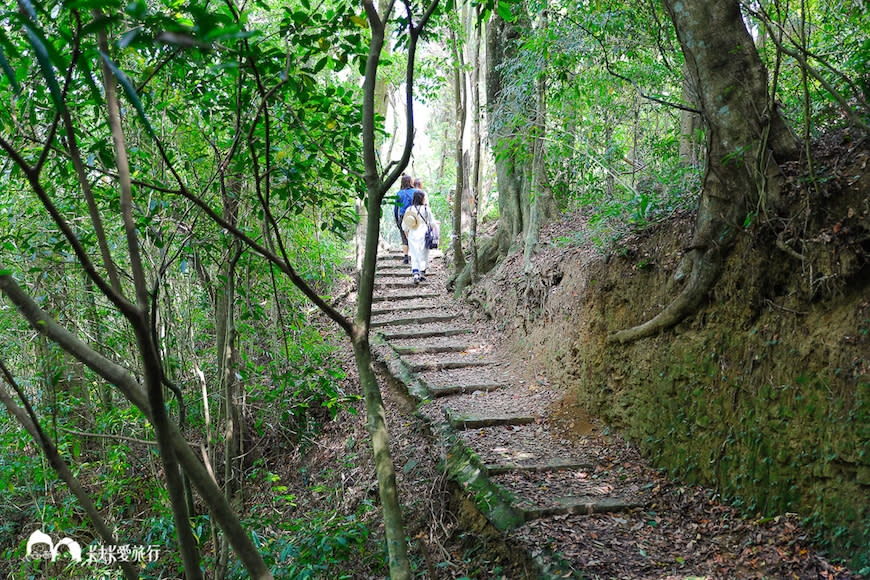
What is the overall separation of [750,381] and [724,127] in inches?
72.6

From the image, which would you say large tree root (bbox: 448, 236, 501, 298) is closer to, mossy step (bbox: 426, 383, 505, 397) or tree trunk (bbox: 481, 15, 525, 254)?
tree trunk (bbox: 481, 15, 525, 254)

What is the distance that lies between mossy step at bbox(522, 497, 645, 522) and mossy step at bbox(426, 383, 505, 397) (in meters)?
2.39

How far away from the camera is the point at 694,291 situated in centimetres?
412

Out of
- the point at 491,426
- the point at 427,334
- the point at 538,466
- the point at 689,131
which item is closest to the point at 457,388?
the point at 491,426

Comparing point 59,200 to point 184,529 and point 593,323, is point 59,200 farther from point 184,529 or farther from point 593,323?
point 593,323

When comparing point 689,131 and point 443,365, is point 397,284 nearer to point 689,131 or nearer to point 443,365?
point 443,365

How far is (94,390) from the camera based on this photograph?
7.89 metres

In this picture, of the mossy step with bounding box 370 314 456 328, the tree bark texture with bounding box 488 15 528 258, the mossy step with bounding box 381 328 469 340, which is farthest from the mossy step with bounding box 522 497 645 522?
the tree bark texture with bounding box 488 15 528 258

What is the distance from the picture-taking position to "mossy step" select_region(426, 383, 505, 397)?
624 cm

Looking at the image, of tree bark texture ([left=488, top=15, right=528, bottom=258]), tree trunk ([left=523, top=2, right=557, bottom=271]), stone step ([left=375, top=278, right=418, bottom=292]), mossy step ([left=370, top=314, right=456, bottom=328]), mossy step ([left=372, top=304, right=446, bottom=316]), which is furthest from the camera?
stone step ([left=375, top=278, right=418, bottom=292])

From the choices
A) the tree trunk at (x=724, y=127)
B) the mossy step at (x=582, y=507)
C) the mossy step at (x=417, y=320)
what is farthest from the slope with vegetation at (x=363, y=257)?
the mossy step at (x=417, y=320)

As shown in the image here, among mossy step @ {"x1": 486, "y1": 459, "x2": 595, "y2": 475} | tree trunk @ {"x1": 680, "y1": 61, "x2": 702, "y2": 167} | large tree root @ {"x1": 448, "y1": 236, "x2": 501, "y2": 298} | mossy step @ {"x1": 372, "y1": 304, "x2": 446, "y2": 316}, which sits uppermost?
tree trunk @ {"x1": 680, "y1": 61, "x2": 702, "y2": 167}

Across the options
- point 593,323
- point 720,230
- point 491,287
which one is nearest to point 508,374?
point 593,323

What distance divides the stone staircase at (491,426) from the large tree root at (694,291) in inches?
49.6
